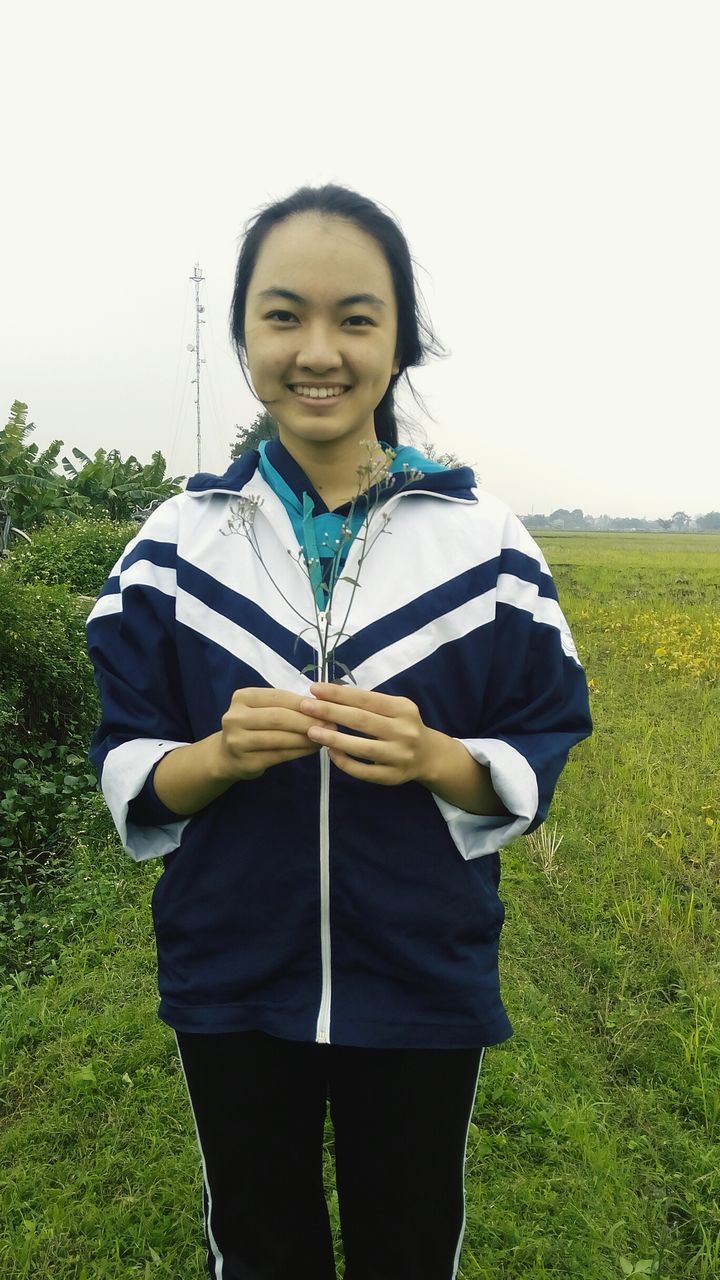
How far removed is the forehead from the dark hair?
3 centimetres

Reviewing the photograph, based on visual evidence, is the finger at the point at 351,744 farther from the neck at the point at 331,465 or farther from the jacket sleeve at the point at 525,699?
the neck at the point at 331,465

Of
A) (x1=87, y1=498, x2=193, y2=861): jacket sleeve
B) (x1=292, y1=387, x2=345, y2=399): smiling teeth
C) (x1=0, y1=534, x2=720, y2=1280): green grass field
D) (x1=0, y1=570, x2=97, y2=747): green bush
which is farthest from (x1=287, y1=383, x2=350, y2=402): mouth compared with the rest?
(x1=0, y1=570, x2=97, y2=747): green bush

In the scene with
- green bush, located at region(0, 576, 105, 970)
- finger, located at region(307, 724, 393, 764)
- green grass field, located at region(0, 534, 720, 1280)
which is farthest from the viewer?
green bush, located at region(0, 576, 105, 970)

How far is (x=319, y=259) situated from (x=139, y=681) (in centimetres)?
66

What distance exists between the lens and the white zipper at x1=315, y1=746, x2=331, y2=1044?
3.82 feet

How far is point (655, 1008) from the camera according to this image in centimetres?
279

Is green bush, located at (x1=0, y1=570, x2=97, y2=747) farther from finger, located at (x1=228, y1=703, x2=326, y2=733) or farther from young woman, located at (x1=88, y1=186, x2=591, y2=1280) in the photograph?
finger, located at (x1=228, y1=703, x2=326, y2=733)

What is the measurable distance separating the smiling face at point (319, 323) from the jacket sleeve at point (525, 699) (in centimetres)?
32

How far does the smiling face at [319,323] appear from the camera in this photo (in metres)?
1.20

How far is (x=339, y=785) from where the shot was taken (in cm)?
116

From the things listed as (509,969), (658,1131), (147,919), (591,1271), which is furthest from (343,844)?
(147,919)

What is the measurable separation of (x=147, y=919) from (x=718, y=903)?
7.64 feet

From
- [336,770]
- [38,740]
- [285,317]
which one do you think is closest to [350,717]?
[336,770]

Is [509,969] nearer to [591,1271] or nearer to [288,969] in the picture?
[591,1271]
